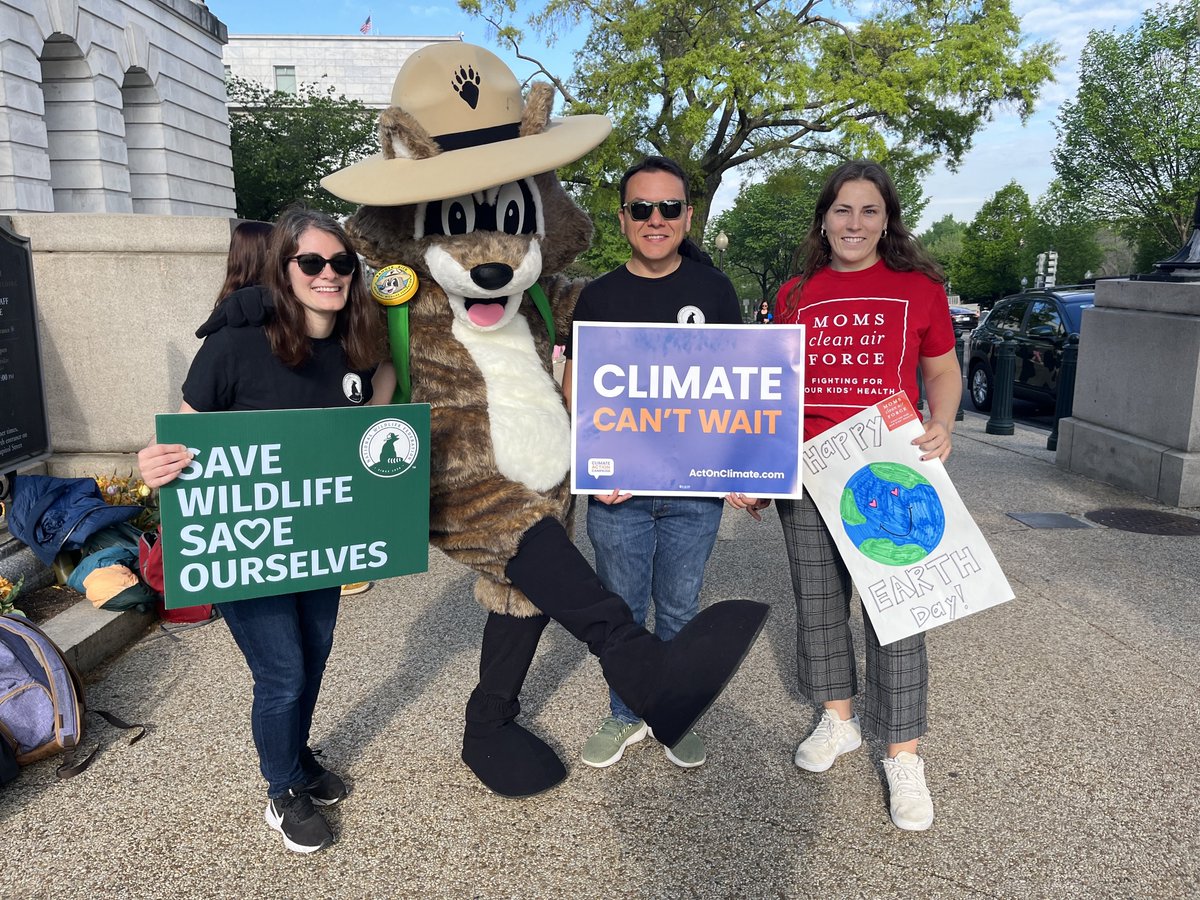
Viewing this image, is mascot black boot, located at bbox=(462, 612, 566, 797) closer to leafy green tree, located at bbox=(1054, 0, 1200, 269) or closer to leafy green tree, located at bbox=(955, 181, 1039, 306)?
leafy green tree, located at bbox=(1054, 0, 1200, 269)

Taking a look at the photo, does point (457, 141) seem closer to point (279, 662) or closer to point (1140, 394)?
point (279, 662)

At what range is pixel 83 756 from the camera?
300 centimetres

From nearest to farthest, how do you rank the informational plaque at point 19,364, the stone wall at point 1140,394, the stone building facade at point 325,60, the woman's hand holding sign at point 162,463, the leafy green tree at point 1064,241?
the woman's hand holding sign at point 162,463 → the informational plaque at point 19,364 → the stone wall at point 1140,394 → the leafy green tree at point 1064,241 → the stone building facade at point 325,60

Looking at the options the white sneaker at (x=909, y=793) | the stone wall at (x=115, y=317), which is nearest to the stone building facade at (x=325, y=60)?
the stone wall at (x=115, y=317)

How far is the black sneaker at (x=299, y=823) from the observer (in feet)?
8.13

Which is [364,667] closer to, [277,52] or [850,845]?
[850,845]

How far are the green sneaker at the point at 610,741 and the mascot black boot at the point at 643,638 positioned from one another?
0.68m

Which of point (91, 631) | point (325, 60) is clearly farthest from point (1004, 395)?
point (325, 60)

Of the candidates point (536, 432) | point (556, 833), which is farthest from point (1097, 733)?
point (536, 432)

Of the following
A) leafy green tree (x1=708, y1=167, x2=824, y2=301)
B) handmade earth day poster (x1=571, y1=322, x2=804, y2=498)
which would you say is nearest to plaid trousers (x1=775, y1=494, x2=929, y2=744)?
handmade earth day poster (x1=571, y1=322, x2=804, y2=498)

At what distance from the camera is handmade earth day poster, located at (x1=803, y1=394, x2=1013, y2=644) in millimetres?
2590

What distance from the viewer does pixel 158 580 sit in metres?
4.08

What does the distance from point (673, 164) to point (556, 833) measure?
2.08m

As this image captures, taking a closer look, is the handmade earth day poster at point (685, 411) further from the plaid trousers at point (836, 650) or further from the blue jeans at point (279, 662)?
the blue jeans at point (279, 662)
